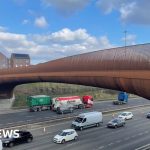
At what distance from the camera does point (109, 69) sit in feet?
116

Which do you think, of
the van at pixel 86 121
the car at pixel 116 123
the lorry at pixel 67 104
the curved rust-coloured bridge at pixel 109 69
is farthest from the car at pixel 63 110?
the car at pixel 116 123

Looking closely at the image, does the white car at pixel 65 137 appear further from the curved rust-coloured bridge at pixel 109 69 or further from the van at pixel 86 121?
the curved rust-coloured bridge at pixel 109 69

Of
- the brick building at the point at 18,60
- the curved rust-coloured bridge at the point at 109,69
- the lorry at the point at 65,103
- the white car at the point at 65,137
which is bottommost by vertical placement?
the white car at the point at 65,137

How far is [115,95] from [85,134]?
192 feet

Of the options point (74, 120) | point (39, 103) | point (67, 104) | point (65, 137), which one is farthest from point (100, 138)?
point (39, 103)

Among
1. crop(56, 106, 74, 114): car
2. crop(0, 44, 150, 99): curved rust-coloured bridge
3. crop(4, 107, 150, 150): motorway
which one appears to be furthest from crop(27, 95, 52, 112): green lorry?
crop(0, 44, 150, 99): curved rust-coloured bridge

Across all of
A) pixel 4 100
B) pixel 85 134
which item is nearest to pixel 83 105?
pixel 4 100

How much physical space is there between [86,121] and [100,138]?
7.09 metres

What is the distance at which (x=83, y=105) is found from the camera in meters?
73.6

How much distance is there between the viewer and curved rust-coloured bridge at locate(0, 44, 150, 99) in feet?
102

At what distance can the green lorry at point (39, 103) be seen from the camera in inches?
2687

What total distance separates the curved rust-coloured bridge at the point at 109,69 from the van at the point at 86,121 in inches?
307

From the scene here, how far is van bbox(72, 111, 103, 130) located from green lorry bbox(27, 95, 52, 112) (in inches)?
766

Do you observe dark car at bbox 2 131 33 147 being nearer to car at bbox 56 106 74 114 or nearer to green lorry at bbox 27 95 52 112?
car at bbox 56 106 74 114
